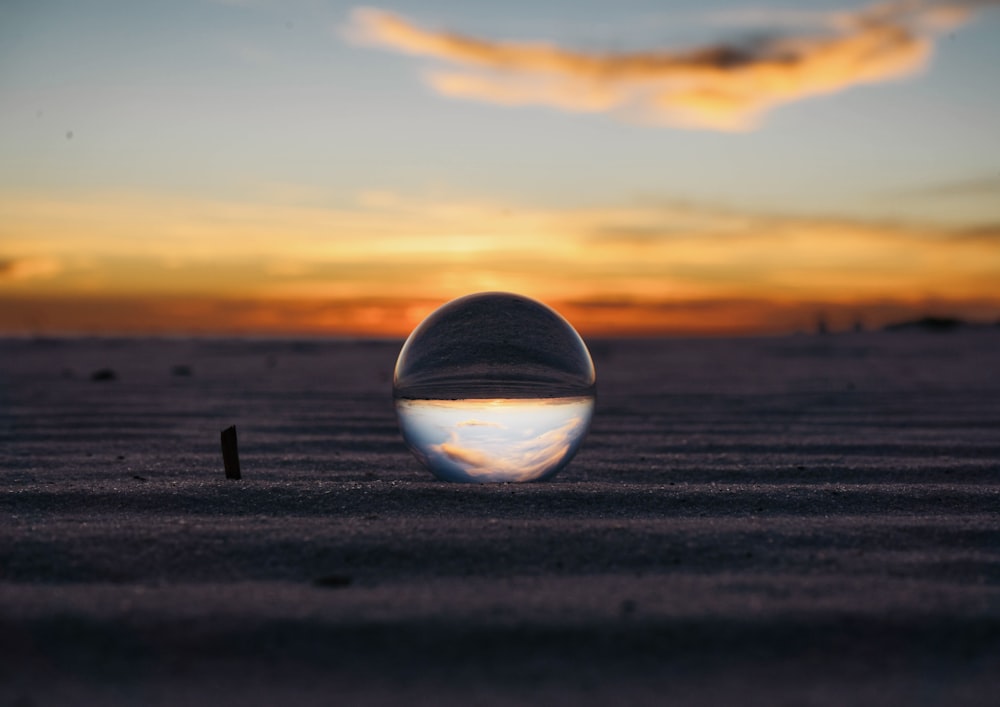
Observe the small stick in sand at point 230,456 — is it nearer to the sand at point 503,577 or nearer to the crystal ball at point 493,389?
the sand at point 503,577

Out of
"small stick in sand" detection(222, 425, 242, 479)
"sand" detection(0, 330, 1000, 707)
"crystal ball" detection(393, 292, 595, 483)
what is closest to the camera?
"sand" detection(0, 330, 1000, 707)

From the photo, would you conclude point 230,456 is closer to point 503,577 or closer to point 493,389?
point 493,389

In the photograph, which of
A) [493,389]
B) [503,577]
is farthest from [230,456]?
[503,577]

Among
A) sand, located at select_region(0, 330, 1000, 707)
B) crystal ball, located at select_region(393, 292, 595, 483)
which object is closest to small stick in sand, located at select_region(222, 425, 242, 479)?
sand, located at select_region(0, 330, 1000, 707)

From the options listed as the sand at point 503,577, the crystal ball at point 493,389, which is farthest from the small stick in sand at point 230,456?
the crystal ball at point 493,389

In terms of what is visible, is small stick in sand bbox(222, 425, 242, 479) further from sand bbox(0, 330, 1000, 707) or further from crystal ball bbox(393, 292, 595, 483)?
crystal ball bbox(393, 292, 595, 483)

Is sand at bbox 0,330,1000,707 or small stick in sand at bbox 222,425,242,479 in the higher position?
small stick in sand at bbox 222,425,242,479

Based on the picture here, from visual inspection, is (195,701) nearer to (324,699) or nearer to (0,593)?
(324,699)
